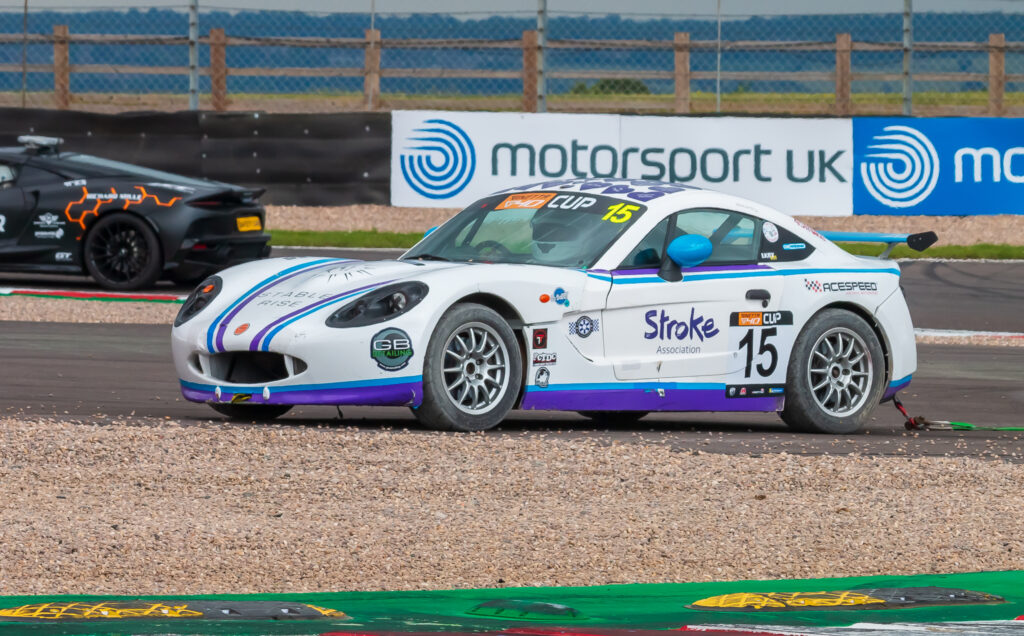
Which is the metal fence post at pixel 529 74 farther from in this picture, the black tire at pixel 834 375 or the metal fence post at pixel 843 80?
the black tire at pixel 834 375

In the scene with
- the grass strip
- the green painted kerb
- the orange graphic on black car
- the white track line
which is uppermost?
the orange graphic on black car

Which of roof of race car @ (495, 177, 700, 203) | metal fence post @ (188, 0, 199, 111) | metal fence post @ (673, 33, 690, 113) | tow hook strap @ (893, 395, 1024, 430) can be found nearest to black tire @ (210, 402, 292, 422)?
roof of race car @ (495, 177, 700, 203)

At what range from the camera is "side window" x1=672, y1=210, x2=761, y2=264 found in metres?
8.88

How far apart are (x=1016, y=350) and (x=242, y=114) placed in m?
9.99

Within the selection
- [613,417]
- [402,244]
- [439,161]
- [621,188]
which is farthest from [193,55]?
[621,188]

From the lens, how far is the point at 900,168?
19.4 metres

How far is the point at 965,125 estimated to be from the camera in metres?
19.3

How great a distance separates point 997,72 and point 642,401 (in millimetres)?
13539

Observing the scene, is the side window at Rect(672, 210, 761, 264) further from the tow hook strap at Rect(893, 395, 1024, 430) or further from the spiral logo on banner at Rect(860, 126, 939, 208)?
the spiral logo on banner at Rect(860, 126, 939, 208)

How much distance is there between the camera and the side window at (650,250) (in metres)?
8.59

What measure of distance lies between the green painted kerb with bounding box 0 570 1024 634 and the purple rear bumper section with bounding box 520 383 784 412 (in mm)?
3011

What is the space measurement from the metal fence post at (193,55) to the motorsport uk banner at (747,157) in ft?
7.92

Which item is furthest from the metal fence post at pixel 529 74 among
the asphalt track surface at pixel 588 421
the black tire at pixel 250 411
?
the black tire at pixel 250 411

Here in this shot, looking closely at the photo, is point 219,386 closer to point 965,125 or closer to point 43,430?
point 43,430
